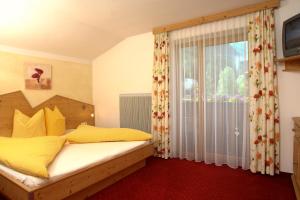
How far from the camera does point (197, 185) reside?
8.09 feet

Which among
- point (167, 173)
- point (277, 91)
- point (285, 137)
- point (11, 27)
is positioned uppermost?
point (11, 27)

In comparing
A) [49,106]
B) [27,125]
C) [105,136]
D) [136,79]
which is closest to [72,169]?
[105,136]

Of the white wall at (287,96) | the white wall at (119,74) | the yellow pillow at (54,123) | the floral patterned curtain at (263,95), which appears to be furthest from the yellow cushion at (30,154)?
the white wall at (287,96)

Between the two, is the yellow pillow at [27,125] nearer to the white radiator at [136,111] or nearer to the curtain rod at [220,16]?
the white radiator at [136,111]

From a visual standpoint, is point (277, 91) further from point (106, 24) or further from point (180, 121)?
point (106, 24)

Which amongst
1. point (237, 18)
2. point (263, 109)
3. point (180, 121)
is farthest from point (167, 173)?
point (237, 18)

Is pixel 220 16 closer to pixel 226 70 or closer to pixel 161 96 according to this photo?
pixel 226 70

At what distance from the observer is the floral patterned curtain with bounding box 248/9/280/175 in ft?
8.62

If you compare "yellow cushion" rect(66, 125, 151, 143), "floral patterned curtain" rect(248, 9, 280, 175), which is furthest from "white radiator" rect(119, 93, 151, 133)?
"floral patterned curtain" rect(248, 9, 280, 175)

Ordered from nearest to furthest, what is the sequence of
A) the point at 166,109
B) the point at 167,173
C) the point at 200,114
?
the point at 167,173, the point at 200,114, the point at 166,109

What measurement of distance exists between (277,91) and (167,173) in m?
1.83

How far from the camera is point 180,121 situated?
133 inches

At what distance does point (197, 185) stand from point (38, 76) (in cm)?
317

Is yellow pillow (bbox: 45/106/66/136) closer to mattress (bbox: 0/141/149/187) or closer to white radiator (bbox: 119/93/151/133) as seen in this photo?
mattress (bbox: 0/141/149/187)
